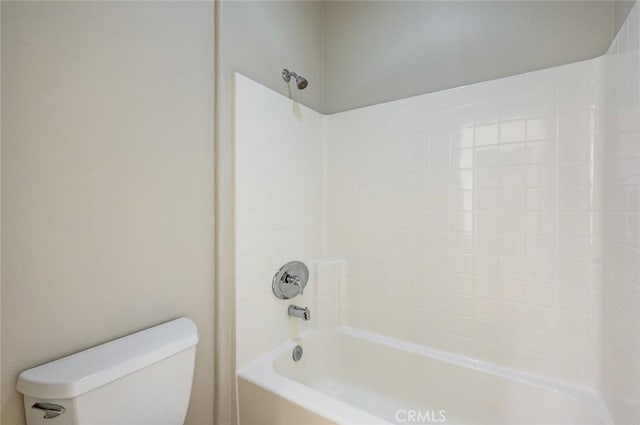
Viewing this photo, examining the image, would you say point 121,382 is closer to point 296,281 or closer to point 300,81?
point 296,281

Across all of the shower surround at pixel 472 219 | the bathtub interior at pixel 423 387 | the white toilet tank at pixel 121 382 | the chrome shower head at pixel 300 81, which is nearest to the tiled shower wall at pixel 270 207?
the shower surround at pixel 472 219

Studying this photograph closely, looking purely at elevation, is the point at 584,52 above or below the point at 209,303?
above

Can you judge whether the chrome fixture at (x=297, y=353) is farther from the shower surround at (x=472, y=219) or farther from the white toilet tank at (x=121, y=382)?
the white toilet tank at (x=121, y=382)

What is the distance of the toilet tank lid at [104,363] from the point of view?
74 centimetres

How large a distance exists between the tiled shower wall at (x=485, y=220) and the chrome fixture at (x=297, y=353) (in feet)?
1.19

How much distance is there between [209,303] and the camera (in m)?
1.25

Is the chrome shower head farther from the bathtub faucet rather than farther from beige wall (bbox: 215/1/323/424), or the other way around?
the bathtub faucet

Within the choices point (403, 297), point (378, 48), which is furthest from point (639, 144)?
point (378, 48)

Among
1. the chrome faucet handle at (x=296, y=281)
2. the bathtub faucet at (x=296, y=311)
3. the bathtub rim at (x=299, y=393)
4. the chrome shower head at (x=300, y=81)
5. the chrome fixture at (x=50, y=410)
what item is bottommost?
the bathtub rim at (x=299, y=393)

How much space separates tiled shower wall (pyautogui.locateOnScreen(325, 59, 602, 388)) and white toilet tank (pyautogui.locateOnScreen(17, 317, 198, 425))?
1.06 metres

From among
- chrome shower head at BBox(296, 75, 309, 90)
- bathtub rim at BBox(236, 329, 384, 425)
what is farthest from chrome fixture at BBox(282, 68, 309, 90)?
bathtub rim at BBox(236, 329, 384, 425)

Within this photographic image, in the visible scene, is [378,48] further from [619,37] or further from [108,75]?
[108,75]

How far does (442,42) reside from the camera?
5.07 feet

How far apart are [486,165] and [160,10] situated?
1504 millimetres
